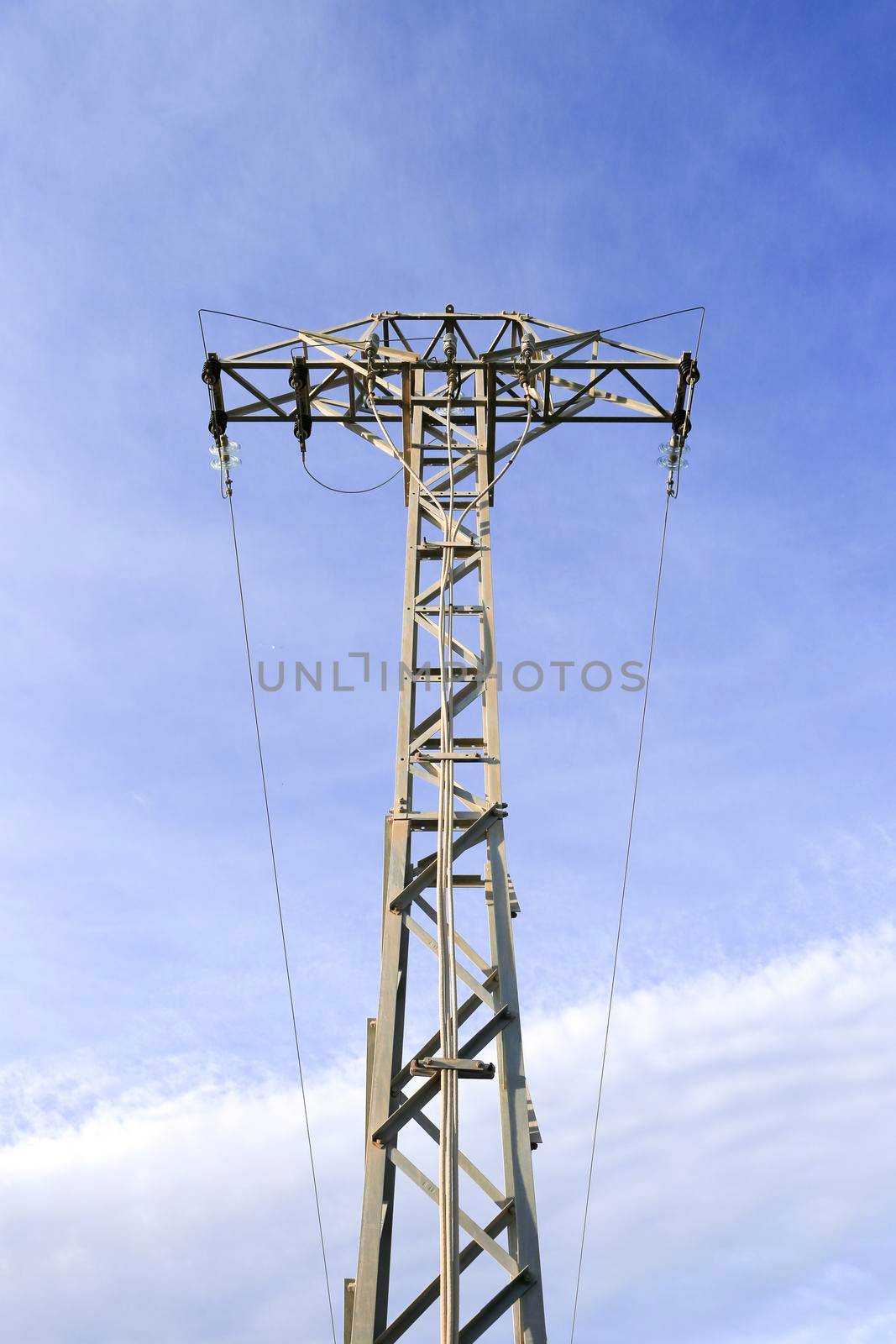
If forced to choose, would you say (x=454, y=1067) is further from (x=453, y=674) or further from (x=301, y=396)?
(x=301, y=396)

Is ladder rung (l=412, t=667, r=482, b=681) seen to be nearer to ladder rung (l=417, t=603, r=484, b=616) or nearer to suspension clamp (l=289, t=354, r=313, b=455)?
ladder rung (l=417, t=603, r=484, b=616)

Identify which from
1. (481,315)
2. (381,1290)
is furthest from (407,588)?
(381,1290)

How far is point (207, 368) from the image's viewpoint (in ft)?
39.9

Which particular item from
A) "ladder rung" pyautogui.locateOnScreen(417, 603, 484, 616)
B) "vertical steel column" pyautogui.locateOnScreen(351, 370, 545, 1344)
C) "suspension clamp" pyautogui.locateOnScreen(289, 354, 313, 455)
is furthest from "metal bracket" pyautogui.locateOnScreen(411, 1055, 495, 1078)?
"suspension clamp" pyautogui.locateOnScreen(289, 354, 313, 455)

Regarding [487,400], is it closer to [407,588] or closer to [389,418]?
[389,418]

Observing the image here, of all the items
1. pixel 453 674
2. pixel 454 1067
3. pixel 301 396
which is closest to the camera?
pixel 454 1067

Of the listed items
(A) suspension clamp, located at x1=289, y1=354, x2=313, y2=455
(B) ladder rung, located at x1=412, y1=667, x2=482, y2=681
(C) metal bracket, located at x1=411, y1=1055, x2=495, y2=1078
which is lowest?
(C) metal bracket, located at x1=411, y1=1055, x2=495, y2=1078

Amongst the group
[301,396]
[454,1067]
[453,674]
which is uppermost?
[301,396]

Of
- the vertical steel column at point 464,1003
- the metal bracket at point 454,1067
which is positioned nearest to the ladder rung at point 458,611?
the vertical steel column at point 464,1003

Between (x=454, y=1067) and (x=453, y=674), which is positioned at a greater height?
(x=453, y=674)

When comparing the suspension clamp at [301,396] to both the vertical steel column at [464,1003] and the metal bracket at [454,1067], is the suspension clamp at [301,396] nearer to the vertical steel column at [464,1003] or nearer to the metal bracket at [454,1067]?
the vertical steel column at [464,1003]

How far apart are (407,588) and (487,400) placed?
2.12 m

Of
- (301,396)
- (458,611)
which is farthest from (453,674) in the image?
(301,396)

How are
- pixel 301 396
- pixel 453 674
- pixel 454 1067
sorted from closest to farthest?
1. pixel 454 1067
2. pixel 453 674
3. pixel 301 396
